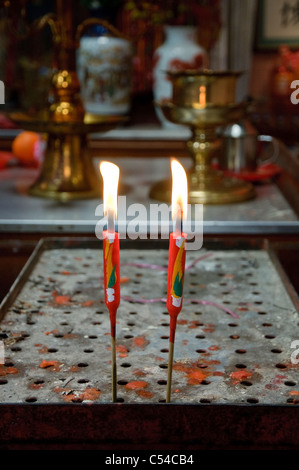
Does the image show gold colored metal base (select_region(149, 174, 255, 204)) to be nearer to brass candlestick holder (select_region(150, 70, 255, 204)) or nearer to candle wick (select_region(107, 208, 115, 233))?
brass candlestick holder (select_region(150, 70, 255, 204))

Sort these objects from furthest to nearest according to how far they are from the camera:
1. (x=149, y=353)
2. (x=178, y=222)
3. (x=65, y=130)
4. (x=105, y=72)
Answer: (x=105, y=72), (x=65, y=130), (x=149, y=353), (x=178, y=222)

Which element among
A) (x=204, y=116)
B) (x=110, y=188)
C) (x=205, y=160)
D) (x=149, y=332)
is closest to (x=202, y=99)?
(x=204, y=116)

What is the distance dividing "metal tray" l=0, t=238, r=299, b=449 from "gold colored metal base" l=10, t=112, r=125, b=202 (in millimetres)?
538

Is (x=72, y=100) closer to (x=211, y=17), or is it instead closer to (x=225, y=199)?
(x=225, y=199)

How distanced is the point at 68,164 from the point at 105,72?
1122mm

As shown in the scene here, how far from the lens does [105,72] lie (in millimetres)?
3025

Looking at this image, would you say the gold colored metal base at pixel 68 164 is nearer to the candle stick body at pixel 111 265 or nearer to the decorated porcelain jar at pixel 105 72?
the decorated porcelain jar at pixel 105 72

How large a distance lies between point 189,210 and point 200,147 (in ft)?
0.92

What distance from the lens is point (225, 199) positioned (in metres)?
1.96

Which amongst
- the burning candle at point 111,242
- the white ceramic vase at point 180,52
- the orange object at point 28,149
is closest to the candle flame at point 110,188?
the burning candle at point 111,242

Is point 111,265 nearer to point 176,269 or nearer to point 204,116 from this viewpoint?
point 176,269

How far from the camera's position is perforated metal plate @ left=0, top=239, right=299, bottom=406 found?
2.80 feet

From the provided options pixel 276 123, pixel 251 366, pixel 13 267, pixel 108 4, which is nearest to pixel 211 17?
pixel 108 4

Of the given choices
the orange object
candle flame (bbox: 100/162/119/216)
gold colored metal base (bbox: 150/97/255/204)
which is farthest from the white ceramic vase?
candle flame (bbox: 100/162/119/216)
